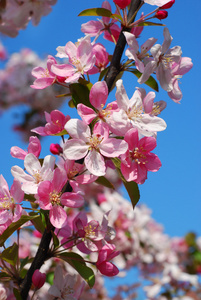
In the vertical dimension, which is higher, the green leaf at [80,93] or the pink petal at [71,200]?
the green leaf at [80,93]

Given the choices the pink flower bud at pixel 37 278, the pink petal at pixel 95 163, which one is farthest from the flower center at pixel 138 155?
the pink flower bud at pixel 37 278

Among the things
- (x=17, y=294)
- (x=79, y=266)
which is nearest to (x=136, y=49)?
(x=79, y=266)

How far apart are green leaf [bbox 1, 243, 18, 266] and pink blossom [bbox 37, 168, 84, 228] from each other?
0.76 feet

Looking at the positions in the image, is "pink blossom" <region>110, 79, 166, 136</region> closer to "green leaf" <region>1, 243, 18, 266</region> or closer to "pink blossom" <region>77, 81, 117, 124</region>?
"pink blossom" <region>77, 81, 117, 124</region>

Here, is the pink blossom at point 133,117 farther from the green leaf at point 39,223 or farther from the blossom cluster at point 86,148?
the green leaf at point 39,223

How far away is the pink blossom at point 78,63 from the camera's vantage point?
1187 millimetres

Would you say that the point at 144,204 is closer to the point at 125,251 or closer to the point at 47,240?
the point at 125,251

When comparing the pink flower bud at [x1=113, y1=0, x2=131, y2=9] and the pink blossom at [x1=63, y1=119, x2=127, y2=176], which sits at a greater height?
the pink flower bud at [x1=113, y1=0, x2=131, y2=9]

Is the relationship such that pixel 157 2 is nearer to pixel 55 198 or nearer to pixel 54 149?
pixel 54 149

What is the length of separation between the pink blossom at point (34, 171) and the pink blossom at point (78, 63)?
27 cm

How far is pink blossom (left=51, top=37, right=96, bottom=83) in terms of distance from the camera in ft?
3.89

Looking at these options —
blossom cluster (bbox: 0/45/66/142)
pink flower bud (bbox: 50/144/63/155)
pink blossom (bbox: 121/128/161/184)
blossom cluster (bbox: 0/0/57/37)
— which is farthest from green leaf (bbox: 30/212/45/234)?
blossom cluster (bbox: 0/45/66/142)

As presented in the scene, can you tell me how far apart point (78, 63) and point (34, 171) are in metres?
0.38

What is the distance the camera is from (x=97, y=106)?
1.11 metres
